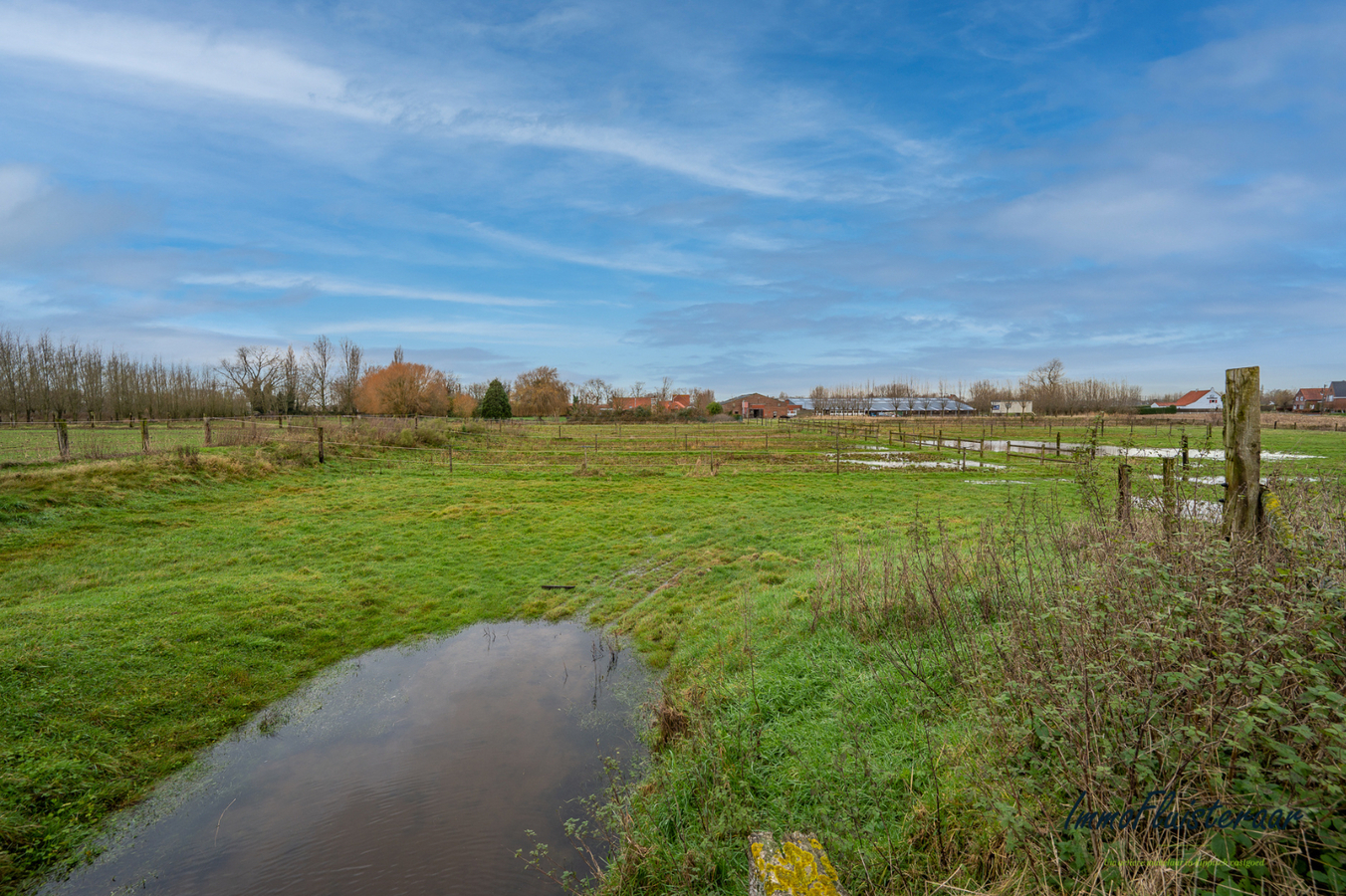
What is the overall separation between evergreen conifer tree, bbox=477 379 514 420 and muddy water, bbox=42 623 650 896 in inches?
2472

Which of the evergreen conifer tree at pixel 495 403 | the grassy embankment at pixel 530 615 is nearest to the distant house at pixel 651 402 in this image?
the evergreen conifer tree at pixel 495 403

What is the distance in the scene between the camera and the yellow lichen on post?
2.74 metres

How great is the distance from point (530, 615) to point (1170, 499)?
8.15 m

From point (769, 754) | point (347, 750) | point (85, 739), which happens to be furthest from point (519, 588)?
point (769, 754)

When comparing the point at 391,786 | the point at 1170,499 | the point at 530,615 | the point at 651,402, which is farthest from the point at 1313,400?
the point at 391,786

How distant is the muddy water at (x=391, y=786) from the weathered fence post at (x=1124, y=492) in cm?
537

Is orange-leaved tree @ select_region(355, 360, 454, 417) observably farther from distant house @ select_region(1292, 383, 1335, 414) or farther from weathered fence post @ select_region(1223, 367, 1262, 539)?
distant house @ select_region(1292, 383, 1335, 414)

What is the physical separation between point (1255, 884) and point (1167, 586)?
5.51 ft

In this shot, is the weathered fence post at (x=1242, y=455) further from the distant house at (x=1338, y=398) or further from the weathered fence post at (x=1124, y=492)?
the distant house at (x=1338, y=398)

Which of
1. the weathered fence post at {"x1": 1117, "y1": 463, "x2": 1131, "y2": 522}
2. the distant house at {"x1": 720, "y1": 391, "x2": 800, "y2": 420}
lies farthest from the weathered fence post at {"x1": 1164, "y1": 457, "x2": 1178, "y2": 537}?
the distant house at {"x1": 720, "y1": 391, "x2": 800, "y2": 420}

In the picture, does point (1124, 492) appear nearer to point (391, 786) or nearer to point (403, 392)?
point (391, 786)

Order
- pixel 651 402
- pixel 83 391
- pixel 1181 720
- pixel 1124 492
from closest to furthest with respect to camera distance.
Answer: pixel 1181 720 < pixel 1124 492 < pixel 83 391 < pixel 651 402

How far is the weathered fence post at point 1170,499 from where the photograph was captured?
4.37 metres

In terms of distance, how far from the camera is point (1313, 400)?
94125 millimetres
